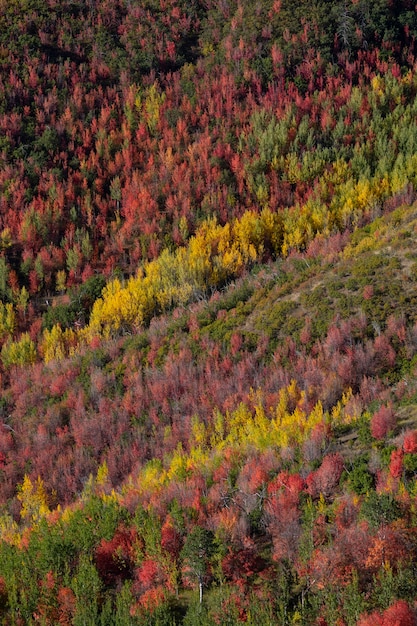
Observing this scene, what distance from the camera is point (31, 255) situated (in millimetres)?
43375

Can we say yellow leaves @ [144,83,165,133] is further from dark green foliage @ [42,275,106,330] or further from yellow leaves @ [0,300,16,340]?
yellow leaves @ [0,300,16,340]

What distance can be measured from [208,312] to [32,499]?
45.1 feet

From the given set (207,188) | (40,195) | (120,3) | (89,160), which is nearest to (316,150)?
(207,188)

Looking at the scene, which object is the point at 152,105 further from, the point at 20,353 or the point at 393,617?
the point at 393,617

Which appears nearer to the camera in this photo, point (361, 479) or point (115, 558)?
point (361, 479)

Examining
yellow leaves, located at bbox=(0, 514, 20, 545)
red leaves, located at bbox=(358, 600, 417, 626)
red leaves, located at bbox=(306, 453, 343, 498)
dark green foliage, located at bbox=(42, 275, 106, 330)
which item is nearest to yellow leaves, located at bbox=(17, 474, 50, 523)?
yellow leaves, located at bbox=(0, 514, 20, 545)

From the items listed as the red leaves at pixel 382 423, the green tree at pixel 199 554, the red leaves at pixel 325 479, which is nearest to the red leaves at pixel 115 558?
the green tree at pixel 199 554

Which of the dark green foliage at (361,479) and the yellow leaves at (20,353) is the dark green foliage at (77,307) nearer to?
the yellow leaves at (20,353)

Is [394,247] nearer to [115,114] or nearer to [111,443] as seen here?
[111,443]

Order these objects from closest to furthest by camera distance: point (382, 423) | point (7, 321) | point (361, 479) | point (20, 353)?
point (361, 479) < point (382, 423) < point (20, 353) < point (7, 321)

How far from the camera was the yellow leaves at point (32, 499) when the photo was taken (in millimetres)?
22969

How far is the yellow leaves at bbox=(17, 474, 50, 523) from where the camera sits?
75.4ft

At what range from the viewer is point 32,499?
24.0m

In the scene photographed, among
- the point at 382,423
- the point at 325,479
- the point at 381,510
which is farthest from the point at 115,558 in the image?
the point at 382,423
